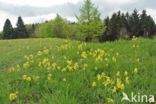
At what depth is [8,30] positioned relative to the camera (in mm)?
38688

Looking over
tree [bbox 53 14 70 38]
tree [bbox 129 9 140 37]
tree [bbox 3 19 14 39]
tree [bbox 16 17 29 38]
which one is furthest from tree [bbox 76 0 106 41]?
tree [bbox 3 19 14 39]

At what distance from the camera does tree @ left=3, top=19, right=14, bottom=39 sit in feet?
126

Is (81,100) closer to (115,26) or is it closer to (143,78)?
(143,78)

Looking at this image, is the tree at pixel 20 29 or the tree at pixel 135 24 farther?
the tree at pixel 20 29

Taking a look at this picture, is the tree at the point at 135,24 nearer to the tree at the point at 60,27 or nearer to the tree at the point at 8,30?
the tree at the point at 60,27

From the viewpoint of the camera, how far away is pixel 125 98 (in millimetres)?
1850

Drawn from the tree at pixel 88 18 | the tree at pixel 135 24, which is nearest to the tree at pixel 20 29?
the tree at pixel 88 18

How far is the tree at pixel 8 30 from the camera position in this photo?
38.5 m

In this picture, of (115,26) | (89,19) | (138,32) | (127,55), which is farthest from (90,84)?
(138,32)

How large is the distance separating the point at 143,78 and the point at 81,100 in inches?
51.5

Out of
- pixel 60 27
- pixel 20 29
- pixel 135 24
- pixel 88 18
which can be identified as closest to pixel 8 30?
pixel 20 29

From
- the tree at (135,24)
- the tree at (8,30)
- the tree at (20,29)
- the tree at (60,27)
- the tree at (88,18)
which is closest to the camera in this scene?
the tree at (88,18)

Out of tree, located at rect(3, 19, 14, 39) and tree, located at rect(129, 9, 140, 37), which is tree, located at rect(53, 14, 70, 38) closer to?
tree, located at rect(3, 19, 14, 39)

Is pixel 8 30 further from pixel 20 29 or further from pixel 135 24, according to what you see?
pixel 135 24
